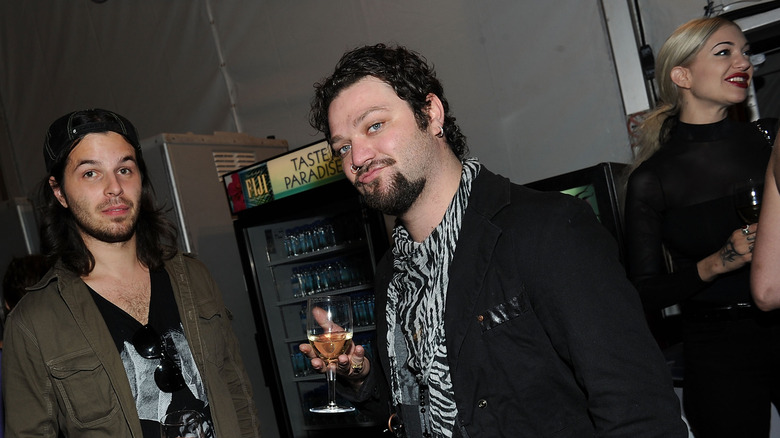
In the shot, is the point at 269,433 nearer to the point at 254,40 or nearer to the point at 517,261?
the point at 254,40

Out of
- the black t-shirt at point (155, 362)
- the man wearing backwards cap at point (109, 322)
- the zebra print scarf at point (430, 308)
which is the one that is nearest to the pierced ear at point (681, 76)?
the zebra print scarf at point (430, 308)

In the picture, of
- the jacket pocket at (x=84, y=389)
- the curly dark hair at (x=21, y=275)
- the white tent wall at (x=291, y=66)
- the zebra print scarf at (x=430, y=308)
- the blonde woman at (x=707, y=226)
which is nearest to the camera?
the zebra print scarf at (x=430, y=308)

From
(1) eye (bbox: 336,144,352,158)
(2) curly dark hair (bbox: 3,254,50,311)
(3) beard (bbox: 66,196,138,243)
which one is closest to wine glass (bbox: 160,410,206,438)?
(1) eye (bbox: 336,144,352,158)

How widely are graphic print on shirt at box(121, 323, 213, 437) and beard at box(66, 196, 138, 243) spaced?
0.41 m

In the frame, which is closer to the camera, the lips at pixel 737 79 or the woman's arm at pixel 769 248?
the woman's arm at pixel 769 248

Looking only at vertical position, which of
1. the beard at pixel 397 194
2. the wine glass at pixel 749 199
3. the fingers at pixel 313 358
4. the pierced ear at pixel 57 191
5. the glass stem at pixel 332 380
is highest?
the pierced ear at pixel 57 191

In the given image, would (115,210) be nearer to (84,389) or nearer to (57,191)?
(57,191)

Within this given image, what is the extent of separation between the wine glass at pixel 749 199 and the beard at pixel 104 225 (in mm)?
2201

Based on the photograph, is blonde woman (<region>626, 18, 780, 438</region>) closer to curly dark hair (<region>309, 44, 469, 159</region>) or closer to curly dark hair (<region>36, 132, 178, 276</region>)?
curly dark hair (<region>309, 44, 469, 159</region>)

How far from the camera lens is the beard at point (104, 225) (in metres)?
2.55

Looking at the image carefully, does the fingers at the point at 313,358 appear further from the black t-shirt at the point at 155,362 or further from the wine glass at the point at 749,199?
the wine glass at the point at 749,199

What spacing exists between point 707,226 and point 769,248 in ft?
2.77

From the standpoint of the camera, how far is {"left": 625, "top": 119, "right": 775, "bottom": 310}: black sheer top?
2.51 m

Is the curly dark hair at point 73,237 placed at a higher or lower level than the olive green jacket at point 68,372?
higher
